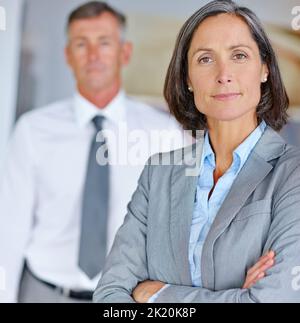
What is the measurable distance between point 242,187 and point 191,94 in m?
0.35

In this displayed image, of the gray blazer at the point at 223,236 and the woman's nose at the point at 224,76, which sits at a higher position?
the woman's nose at the point at 224,76

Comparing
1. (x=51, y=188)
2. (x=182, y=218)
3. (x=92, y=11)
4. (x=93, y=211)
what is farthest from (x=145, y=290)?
(x=92, y=11)

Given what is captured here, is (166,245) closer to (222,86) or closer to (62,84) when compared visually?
(222,86)

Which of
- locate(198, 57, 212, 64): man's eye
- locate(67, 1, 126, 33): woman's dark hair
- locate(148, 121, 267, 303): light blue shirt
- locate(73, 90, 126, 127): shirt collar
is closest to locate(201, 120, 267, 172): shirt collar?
locate(148, 121, 267, 303): light blue shirt

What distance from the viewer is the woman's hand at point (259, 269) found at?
151cm

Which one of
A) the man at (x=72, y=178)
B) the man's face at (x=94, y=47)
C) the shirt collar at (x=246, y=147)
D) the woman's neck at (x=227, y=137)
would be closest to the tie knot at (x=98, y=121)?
the man at (x=72, y=178)

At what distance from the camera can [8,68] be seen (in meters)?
2.08

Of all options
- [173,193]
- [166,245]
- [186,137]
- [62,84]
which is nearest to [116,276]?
[166,245]

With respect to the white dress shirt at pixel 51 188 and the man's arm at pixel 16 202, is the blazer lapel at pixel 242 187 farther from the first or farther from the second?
the man's arm at pixel 16 202

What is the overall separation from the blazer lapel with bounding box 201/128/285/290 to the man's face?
650 millimetres

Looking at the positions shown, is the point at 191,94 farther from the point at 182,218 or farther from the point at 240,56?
the point at 182,218

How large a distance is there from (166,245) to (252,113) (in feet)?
1.50

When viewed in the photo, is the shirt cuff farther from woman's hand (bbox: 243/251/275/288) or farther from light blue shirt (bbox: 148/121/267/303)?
woman's hand (bbox: 243/251/275/288)
